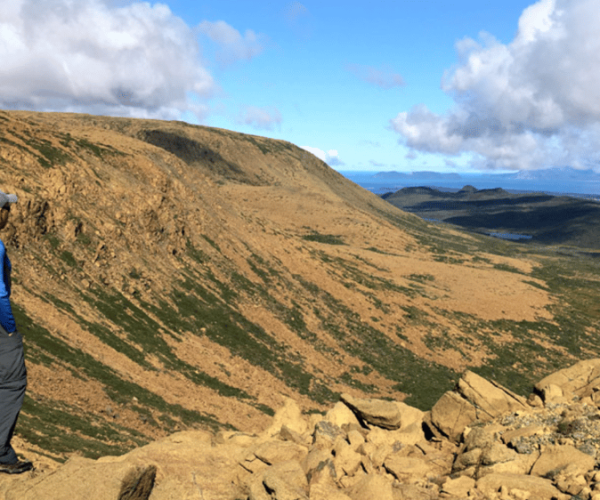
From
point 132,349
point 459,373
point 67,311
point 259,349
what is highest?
point 67,311

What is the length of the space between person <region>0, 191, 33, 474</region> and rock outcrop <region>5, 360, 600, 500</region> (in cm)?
118

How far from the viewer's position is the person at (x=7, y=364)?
27.7 ft

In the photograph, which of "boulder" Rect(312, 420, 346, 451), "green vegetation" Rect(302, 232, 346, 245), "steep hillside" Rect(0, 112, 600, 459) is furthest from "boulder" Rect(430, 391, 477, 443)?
A: "green vegetation" Rect(302, 232, 346, 245)

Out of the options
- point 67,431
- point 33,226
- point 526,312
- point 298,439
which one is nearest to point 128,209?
point 33,226

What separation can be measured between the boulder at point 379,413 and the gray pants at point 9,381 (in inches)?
595

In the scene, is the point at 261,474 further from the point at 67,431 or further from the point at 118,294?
the point at 118,294

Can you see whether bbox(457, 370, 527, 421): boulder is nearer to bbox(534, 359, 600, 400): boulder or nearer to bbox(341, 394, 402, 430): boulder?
bbox(534, 359, 600, 400): boulder

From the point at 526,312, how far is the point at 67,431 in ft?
256

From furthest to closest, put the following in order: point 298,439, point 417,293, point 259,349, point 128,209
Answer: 1. point 417,293
2. point 128,209
3. point 259,349
4. point 298,439

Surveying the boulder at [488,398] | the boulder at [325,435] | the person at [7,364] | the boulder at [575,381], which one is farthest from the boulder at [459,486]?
the person at [7,364]

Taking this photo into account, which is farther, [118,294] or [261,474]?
[118,294]

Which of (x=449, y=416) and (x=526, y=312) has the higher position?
(x=449, y=416)

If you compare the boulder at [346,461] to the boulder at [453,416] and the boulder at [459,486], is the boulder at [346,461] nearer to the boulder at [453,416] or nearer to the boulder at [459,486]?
the boulder at [459,486]

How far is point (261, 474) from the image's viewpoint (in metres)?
12.6
